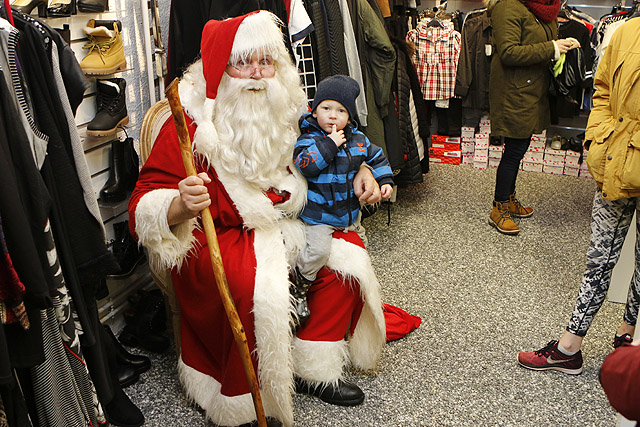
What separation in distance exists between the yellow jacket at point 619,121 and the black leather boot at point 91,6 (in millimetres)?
1882

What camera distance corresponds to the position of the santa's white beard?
2.02m

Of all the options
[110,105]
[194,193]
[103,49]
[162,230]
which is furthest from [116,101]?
[194,193]

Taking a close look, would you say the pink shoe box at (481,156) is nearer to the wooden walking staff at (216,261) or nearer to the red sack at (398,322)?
the red sack at (398,322)

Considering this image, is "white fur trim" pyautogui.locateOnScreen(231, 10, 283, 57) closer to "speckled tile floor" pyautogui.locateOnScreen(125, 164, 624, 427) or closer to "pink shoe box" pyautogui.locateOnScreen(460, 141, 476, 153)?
"speckled tile floor" pyautogui.locateOnScreen(125, 164, 624, 427)

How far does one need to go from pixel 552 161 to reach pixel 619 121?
9.33 ft

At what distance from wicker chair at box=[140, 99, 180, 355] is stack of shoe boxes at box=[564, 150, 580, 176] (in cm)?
346

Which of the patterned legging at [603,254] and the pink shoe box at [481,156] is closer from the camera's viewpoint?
the patterned legging at [603,254]

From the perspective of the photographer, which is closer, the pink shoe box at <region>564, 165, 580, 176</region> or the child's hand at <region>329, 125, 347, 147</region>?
the child's hand at <region>329, 125, 347, 147</region>

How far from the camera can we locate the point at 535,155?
15.5 feet

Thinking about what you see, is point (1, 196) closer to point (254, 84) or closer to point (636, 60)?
point (254, 84)

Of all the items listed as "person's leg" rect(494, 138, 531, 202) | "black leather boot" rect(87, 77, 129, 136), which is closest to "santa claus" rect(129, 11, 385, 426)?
"black leather boot" rect(87, 77, 129, 136)

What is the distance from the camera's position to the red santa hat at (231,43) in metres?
1.98

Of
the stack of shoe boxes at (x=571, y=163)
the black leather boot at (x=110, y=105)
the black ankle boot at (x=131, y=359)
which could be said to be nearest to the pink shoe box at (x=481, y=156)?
the stack of shoe boxes at (x=571, y=163)

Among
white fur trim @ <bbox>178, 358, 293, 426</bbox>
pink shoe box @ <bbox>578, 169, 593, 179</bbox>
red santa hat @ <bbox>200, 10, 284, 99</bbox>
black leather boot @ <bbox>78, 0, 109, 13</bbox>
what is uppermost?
black leather boot @ <bbox>78, 0, 109, 13</bbox>
